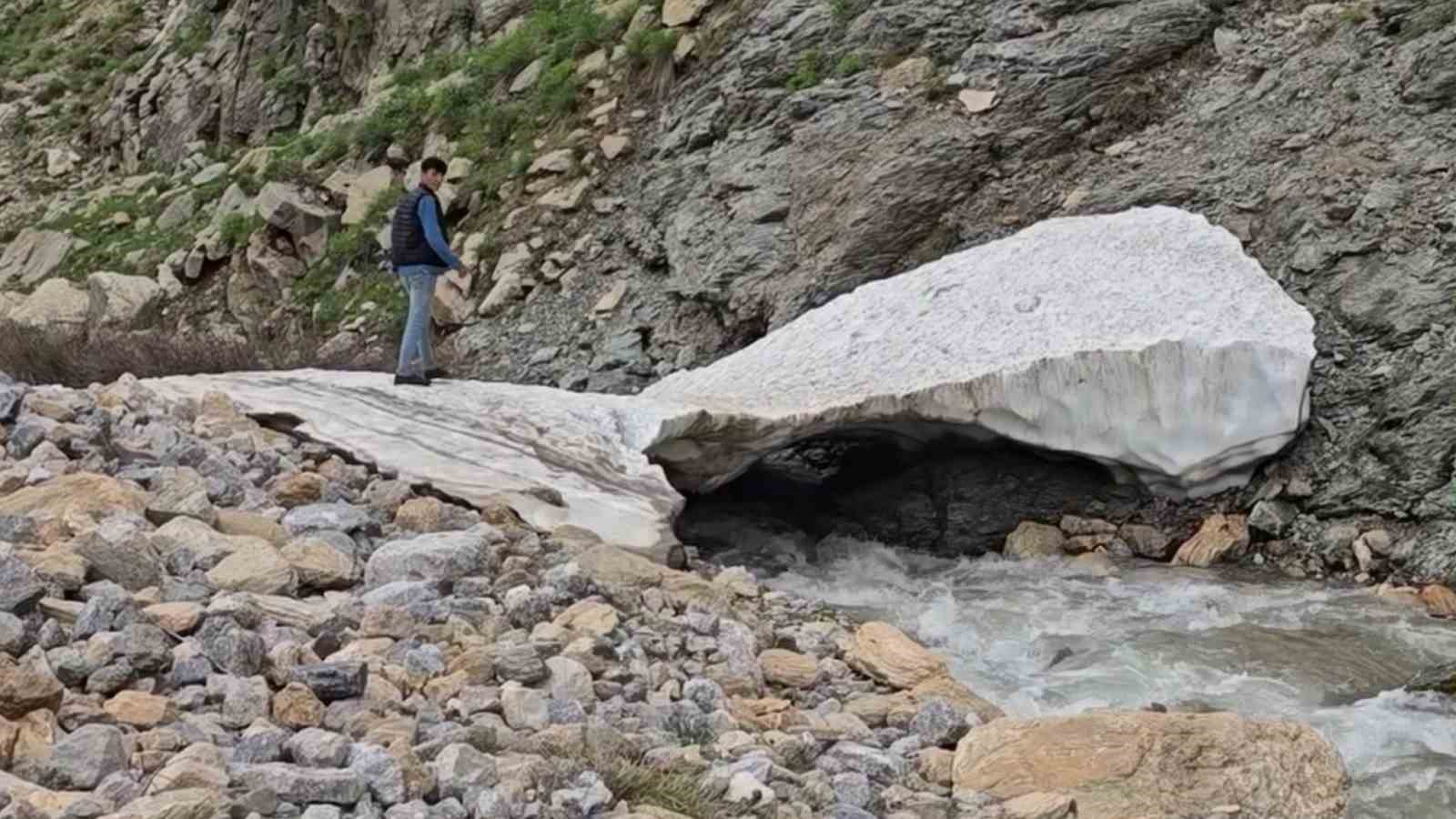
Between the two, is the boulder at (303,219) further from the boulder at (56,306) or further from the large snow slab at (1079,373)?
the large snow slab at (1079,373)

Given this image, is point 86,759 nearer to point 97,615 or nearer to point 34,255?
point 97,615

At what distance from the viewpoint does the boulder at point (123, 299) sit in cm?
1727

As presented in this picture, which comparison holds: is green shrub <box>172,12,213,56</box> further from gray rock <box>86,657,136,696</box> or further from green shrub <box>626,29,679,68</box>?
gray rock <box>86,657,136,696</box>

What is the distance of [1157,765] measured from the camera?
4824mm

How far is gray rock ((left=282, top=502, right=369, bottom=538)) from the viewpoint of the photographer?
6145mm

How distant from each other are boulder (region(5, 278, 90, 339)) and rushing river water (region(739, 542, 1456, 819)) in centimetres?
1200

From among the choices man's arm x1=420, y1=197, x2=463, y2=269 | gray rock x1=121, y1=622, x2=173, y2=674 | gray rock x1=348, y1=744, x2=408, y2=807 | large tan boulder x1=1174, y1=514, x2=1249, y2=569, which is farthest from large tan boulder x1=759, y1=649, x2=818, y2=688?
man's arm x1=420, y1=197, x2=463, y2=269

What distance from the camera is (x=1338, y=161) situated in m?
10.8

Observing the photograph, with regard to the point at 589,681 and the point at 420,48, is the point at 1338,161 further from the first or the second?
the point at 420,48

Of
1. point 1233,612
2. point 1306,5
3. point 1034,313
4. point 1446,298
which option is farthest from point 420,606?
point 1306,5

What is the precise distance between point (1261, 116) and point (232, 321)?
11747 millimetres

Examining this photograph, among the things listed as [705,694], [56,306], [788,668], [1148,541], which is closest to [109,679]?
[705,694]

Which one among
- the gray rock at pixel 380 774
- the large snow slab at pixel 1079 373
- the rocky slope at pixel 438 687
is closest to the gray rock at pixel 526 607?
the rocky slope at pixel 438 687

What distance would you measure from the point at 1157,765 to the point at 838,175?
9030 millimetres
